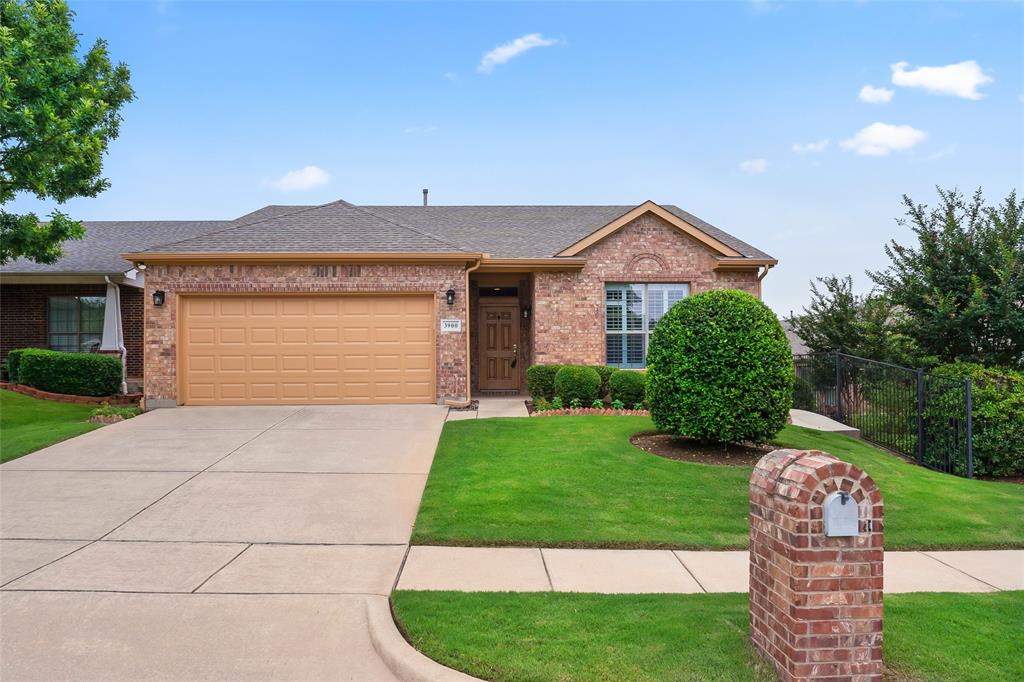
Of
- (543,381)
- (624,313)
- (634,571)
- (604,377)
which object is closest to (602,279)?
(624,313)

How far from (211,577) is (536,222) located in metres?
14.9

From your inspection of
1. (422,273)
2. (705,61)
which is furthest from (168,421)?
(705,61)

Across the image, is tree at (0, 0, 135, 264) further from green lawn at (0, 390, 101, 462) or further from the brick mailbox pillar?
the brick mailbox pillar

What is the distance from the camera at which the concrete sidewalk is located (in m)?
4.75

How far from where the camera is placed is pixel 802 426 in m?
11.7

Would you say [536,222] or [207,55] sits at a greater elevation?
[207,55]

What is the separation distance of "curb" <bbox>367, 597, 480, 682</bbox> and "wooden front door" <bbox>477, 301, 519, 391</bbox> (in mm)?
12354

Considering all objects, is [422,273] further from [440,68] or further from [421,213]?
[421,213]

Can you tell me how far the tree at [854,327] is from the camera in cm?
1295

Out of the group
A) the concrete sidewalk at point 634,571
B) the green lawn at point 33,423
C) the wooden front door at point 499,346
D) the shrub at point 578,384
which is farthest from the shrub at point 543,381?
the green lawn at point 33,423

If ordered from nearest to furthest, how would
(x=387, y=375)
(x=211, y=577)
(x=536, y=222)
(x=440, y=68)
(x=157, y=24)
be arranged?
(x=211, y=577)
(x=157, y=24)
(x=387, y=375)
(x=440, y=68)
(x=536, y=222)

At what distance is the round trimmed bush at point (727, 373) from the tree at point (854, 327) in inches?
242

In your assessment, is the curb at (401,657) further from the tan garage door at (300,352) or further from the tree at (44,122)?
the tree at (44,122)

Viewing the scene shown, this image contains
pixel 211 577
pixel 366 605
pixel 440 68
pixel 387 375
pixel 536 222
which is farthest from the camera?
pixel 536 222
